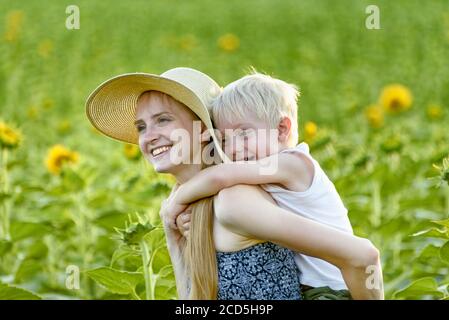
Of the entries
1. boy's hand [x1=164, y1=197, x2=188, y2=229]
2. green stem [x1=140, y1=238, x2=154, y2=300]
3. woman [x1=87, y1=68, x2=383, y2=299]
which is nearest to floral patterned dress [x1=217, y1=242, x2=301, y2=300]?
woman [x1=87, y1=68, x2=383, y2=299]

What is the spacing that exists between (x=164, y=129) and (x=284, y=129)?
0.26m

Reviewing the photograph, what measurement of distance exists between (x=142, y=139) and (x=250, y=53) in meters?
6.60

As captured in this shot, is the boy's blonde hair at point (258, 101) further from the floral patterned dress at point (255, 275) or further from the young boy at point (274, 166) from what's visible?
the floral patterned dress at point (255, 275)

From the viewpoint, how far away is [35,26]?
924cm

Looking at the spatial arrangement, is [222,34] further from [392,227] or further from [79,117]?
[392,227]

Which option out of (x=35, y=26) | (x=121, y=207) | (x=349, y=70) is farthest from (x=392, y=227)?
(x=35, y=26)

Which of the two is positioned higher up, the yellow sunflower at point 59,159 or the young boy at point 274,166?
the yellow sunflower at point 59,159

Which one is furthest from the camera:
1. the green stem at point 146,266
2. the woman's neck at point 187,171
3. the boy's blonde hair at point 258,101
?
the green stem at point 146,266

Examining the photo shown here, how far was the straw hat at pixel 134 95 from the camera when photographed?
2.30 metres

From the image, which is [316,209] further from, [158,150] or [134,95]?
[134,95]

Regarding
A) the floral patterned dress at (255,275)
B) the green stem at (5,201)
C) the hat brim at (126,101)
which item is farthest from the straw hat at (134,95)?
the green stem at (5,201)

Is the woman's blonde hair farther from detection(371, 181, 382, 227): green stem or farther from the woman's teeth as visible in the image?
detection(371, 181, 382, 227): green stem

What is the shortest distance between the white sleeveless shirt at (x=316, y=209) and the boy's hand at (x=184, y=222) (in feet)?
0.60

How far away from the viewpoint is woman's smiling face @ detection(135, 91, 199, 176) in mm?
2350
